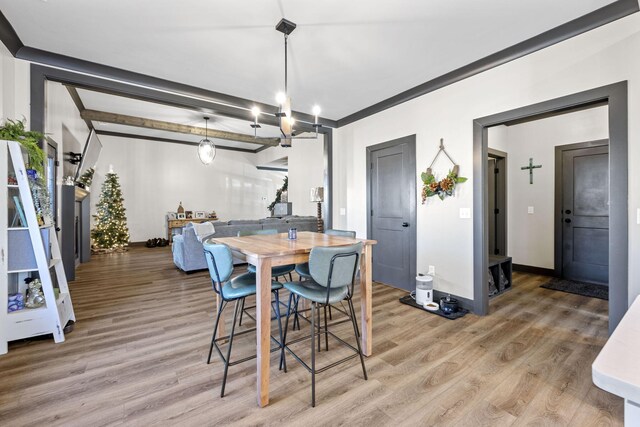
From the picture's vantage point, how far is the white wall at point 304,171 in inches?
287

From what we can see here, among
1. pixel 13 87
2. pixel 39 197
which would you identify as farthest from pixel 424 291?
pixel 13 87

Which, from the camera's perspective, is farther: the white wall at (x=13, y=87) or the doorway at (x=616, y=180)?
the white wall at (x=13, y=87)

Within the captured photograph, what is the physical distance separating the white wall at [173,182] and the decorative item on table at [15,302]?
593 cm

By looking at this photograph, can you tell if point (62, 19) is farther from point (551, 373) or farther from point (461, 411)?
point (551, 373)

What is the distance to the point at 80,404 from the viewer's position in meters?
1.75

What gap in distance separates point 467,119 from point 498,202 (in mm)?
2473

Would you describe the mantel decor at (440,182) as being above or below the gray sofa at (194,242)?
above

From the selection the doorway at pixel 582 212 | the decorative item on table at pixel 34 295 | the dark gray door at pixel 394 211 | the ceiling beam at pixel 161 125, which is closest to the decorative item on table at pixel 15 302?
the decorative item on table at pixel 34 295

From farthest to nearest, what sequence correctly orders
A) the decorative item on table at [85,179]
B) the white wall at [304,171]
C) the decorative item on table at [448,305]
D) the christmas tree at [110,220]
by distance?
the white wall at [304,171] < the christmas tree at [110,220] < the decorative item on table at [85,179] < the decorative item on table at [448,305]

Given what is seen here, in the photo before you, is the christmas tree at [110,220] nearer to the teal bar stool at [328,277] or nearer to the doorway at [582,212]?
the teal bar stool at [328,277]

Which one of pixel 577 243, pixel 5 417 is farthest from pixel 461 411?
pixel 577 243

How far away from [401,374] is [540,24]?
3.10 meters

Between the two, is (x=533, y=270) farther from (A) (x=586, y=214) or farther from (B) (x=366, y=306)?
(B) (x=366, y=306)

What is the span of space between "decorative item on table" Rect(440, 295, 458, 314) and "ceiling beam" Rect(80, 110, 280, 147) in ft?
20.0
